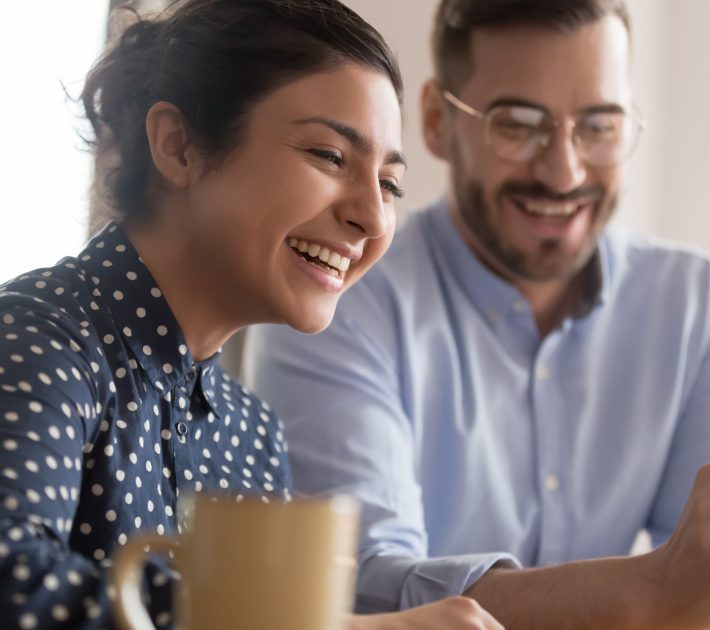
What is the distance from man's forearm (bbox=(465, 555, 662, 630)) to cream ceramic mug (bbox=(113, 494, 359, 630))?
643mm

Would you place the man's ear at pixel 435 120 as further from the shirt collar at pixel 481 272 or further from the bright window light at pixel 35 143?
the bright window light at pixel 35 143

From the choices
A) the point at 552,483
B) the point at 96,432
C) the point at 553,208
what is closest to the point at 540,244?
the point at 553,208

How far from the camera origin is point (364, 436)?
1673 mm

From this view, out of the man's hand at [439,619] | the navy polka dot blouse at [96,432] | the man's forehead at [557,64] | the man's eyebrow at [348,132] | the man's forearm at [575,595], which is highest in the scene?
the man's forehead at [557,64]

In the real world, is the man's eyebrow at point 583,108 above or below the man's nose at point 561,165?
above

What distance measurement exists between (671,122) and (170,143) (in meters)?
2.17

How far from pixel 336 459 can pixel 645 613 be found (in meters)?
0.57

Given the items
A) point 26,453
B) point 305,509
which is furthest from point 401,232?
point 305,509

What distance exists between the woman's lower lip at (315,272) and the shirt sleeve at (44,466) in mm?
253

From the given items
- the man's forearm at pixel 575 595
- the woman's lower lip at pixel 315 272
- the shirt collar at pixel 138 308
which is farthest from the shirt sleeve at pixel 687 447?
the shirt collar at pixel 138 308

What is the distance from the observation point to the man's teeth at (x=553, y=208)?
1.98 metres

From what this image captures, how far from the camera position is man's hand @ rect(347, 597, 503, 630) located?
0.87m

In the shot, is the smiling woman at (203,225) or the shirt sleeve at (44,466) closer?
the shirt sleeve at (44,466)

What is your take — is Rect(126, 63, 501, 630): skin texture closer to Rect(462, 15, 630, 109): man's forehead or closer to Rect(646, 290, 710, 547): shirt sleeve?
Rect(462, 15, 630, 109): man's forehead
